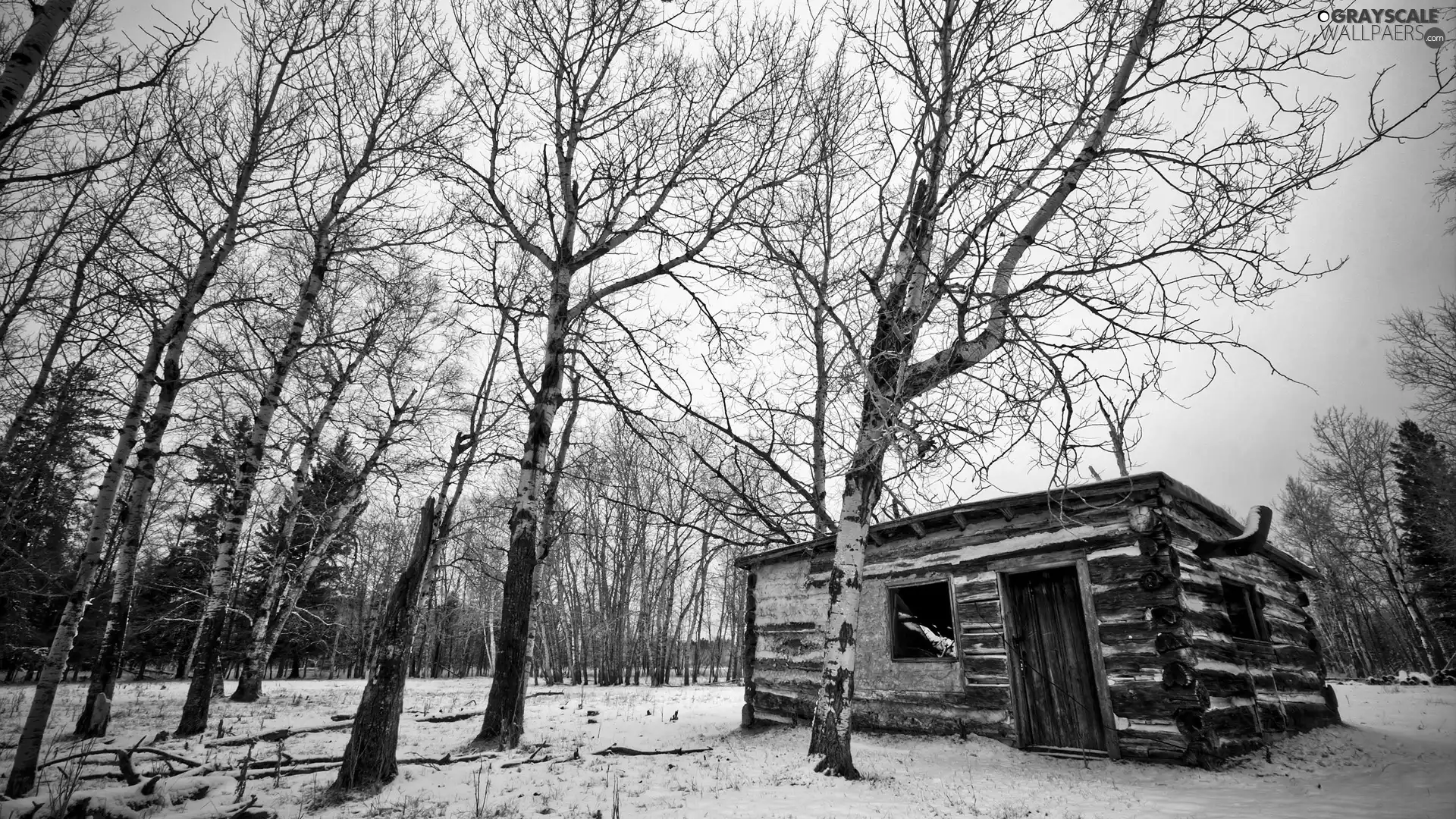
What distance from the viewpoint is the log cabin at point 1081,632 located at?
24.6 feet

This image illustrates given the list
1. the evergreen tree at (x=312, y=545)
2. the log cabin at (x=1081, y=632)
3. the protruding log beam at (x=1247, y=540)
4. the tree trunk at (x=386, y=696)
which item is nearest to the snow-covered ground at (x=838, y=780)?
the tree trunk at (x=386, y=696)

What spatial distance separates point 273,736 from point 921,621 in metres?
10.9

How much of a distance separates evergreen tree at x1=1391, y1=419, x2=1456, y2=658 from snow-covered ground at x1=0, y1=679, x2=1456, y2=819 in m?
13.0

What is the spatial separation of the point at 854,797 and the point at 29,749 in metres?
7.74

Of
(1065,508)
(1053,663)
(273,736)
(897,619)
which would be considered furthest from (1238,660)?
(273,736)

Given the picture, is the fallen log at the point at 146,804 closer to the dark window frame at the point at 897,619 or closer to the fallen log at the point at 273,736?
the fallen log at the point at 273,736

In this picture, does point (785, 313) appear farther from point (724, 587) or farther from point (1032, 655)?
point (724, 587)

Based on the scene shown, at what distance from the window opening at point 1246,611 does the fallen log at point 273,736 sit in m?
13.7

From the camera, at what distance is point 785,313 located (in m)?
7.95

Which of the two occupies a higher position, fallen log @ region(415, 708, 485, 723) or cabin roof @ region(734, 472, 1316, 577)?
cabin roof @ region(734, 472, 1316, 577)

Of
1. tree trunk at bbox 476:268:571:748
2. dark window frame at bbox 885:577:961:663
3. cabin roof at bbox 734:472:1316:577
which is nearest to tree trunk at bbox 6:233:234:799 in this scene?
tree trunk at bbox 476:268:571:748

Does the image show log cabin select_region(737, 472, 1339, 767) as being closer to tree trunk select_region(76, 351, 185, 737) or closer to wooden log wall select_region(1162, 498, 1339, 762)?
wooden log wall select_region(1162, 498, 1339, 762)

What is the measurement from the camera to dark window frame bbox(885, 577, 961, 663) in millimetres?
9312

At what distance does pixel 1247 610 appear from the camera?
389 inches
